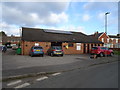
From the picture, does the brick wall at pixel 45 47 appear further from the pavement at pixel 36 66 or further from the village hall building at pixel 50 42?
the pavement at pixel 36 66

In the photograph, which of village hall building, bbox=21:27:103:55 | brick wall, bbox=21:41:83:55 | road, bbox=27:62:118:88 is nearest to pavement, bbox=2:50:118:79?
road, bbox=27:62:118:88

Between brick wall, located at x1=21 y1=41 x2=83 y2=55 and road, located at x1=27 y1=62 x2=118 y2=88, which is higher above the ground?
brick wall, located at x1=21 y1=41 x2=83 y2=55

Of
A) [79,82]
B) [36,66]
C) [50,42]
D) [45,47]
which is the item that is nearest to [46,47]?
[45,47]

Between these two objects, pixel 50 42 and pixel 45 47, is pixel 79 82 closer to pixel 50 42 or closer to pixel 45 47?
pixel 45 47

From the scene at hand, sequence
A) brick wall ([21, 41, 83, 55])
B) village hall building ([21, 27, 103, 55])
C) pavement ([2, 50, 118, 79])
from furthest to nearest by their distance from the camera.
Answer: village hall building ([21, 27, 103, 55]) < brick wall ([21, 41, 83, 55]) < pavement ([2, 50, 118, 79])

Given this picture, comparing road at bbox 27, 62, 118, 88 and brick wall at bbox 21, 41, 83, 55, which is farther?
brick wall at bbox 21, 41, 83, 55

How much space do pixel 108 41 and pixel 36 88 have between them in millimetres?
47767

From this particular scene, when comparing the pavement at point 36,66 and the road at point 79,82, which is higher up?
the pavement at point 36,66

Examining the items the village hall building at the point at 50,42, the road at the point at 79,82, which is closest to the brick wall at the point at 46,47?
the village hall building at the point at 50,42

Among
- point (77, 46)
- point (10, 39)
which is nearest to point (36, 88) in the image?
point (77, 46)

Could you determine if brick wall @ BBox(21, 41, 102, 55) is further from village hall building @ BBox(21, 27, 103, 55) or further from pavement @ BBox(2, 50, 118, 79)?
pavement @ BBox(2, 50, 118, 79)

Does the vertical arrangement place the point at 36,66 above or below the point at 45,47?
below

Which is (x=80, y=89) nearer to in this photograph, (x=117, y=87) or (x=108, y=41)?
(x=117, y=87)

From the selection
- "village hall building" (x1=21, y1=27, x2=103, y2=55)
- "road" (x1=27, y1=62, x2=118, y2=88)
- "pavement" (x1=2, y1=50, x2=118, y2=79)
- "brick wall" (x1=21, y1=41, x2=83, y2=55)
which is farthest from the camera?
"village hall building" (x1=21, y1=27, x2=103, y2=55)
